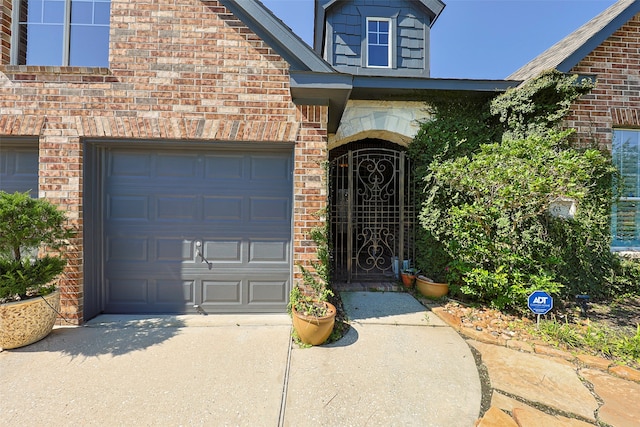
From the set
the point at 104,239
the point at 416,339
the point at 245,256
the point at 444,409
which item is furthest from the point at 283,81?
the point at 444,409

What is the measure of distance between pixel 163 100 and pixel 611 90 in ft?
22.5

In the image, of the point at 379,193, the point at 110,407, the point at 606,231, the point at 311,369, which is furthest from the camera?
the point at 379,193

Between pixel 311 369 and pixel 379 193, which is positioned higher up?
pixel 379 193

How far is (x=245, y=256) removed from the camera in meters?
3.65

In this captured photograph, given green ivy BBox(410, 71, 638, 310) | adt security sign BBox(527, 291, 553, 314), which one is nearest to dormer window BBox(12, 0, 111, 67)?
green ivy BBox(410, 71, 638, 310)

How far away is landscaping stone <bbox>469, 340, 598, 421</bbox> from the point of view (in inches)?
78.7

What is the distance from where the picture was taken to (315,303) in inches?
121

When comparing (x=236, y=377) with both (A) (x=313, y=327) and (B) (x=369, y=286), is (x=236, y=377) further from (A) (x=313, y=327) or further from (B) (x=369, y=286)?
(B) (x=369, y=286)

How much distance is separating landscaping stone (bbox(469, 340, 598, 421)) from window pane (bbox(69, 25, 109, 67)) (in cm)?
562

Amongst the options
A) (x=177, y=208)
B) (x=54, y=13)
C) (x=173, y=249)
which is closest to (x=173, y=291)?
(x=173, y=249)

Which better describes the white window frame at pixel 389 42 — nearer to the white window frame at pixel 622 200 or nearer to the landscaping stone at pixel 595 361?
the white window frame at pixel 622 200

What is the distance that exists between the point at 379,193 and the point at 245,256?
8.48 feet

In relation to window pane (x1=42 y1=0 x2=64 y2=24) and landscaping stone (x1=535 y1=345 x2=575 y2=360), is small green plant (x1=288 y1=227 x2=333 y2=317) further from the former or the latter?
window pane (x1=42 y1=0 x2=64 y2=24)

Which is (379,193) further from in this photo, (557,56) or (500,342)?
(557,56)
